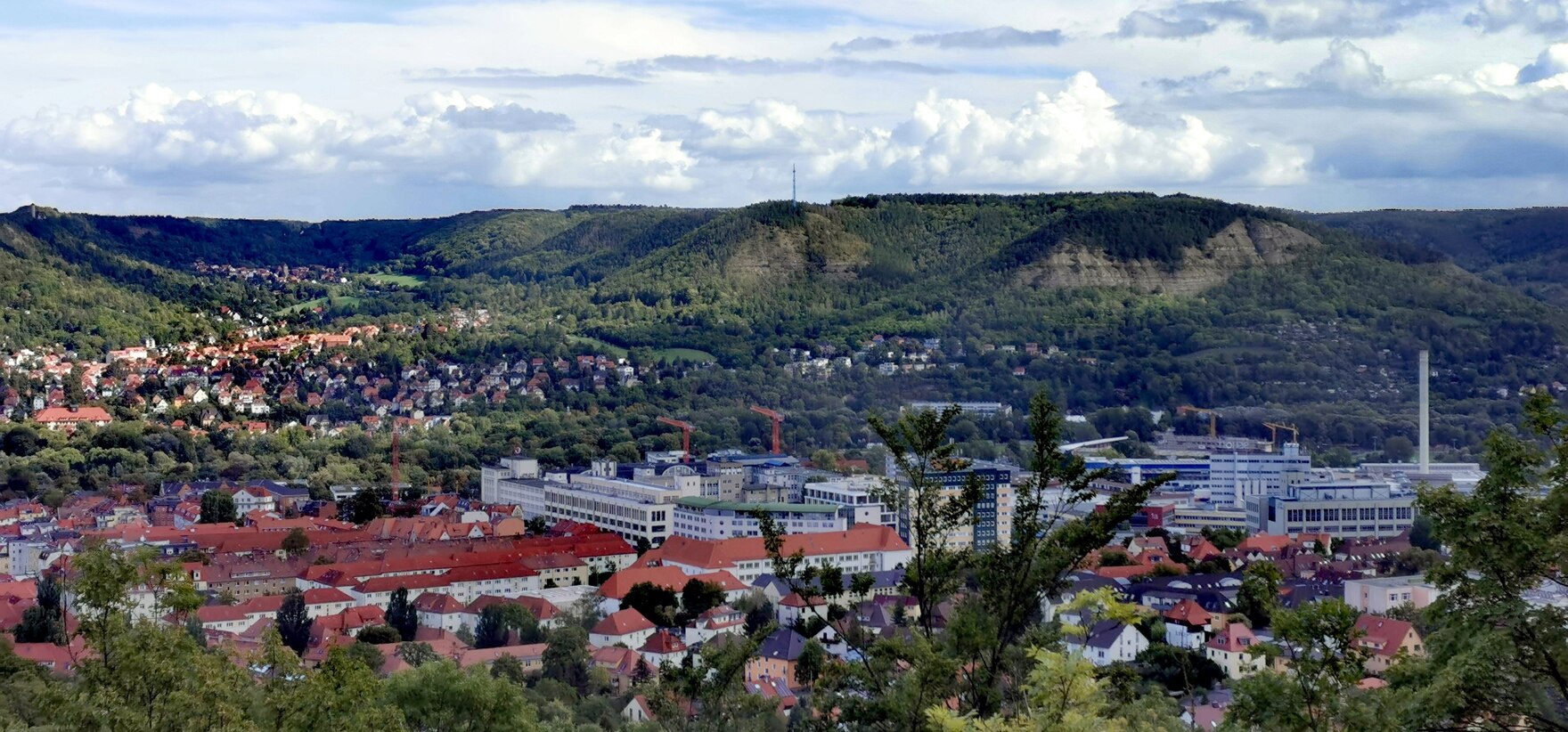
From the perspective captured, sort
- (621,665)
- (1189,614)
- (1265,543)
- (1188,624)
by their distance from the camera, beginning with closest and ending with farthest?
(621,665)
(1188,624)
(1189,614)
(1265,543)

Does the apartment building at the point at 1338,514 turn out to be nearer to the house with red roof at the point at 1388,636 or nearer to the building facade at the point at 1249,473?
the building facade at the point at 1249,473

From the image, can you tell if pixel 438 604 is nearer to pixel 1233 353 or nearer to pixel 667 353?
pixel 1233 353

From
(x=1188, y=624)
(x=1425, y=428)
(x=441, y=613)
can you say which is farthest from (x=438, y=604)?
(x=1425, y=428)

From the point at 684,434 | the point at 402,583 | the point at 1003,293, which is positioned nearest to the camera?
the point at 402,583

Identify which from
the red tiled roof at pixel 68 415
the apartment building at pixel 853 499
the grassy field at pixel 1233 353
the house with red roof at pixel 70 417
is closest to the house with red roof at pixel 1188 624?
the apartment building at pixel 853 499

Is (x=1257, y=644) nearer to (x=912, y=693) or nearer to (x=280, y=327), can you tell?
(x=912, y=693)

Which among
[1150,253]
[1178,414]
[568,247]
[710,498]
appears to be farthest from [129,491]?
[568,247]
